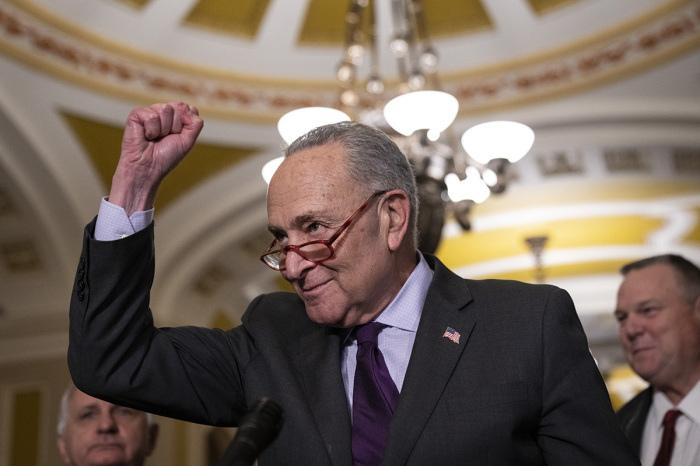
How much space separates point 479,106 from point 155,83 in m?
2.86

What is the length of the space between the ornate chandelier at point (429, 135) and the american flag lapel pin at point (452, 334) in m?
2.26

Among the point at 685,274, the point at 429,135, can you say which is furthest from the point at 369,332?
the point at 429,135

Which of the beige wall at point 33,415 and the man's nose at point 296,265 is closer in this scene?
the man's nose at point 296,265

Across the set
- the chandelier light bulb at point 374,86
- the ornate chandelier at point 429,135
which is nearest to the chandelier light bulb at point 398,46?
the ornate chandelier at point 429,135

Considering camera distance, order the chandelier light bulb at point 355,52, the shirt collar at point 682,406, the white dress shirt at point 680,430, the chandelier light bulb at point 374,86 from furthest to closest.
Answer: the chandelier light bulb at point 355,52 < the chandelier light bulb at point 374,86 < the shirt collar at point 682,406 < the white dress shirt at point 680,430

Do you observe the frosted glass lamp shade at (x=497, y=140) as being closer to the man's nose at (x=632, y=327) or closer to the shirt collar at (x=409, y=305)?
the man's nose at (x=632, y=327)

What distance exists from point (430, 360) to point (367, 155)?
0.43 metres

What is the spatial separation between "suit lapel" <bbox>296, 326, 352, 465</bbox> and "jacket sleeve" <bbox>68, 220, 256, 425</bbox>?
19 cm

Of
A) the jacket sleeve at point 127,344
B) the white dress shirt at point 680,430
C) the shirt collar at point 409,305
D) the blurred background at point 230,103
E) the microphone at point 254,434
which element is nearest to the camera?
the microphone at point 254,434

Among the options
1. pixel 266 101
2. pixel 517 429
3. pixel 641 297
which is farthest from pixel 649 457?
pixel 266 101

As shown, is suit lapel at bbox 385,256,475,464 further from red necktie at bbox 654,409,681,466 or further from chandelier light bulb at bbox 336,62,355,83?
chandelier light bulb at bbox 336,62,355,83

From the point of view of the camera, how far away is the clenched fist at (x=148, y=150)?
4.40 ft

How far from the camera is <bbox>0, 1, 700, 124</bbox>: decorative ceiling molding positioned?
5973mm

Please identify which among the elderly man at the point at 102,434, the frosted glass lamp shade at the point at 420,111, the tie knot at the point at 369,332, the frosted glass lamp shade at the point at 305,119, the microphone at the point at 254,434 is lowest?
the elderly man at the point at 102,434
